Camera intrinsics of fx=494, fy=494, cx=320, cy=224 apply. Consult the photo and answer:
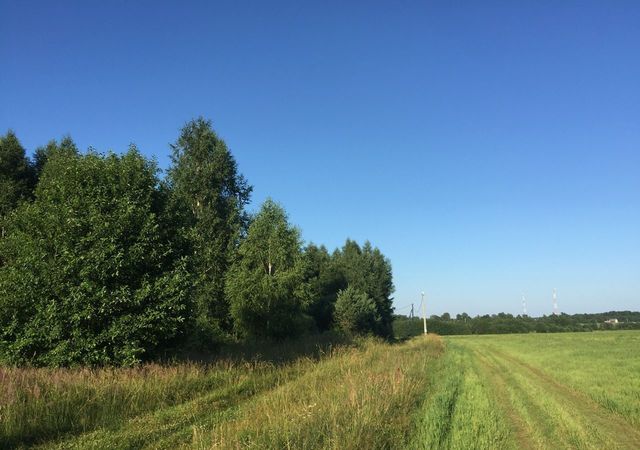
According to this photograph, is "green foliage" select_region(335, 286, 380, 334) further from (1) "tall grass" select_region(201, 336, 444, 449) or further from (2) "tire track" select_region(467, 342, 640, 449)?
(1) "tall grass" select_region(201, 336, 444, 449)

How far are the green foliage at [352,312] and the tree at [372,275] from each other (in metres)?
10.9

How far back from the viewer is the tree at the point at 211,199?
35250 mm

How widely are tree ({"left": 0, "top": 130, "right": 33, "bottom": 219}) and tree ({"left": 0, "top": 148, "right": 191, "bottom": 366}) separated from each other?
14.1 metres

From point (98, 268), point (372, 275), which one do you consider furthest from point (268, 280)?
point (372, 275)

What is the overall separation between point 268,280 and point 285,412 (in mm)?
22262

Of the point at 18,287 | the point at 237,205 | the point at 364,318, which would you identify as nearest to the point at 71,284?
the point at 18,287

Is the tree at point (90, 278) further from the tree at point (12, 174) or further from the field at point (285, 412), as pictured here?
the tree at point (12, 174)

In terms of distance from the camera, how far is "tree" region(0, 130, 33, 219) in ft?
96.9

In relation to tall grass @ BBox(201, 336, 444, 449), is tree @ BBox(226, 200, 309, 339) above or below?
above

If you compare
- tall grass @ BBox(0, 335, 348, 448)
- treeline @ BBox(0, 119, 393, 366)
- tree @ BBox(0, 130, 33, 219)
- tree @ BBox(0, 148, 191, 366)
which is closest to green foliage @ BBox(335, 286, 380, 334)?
treeline @ BBox(0, 119, 393, 366)

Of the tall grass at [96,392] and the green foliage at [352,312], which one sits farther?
the green foliage at [352,312]

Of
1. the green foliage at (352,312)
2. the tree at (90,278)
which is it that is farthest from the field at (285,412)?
the green foliage at (352,312)

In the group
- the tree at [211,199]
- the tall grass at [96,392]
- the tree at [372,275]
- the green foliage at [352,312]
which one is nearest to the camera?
the tall grass at [96,392]

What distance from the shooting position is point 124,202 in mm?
16953
